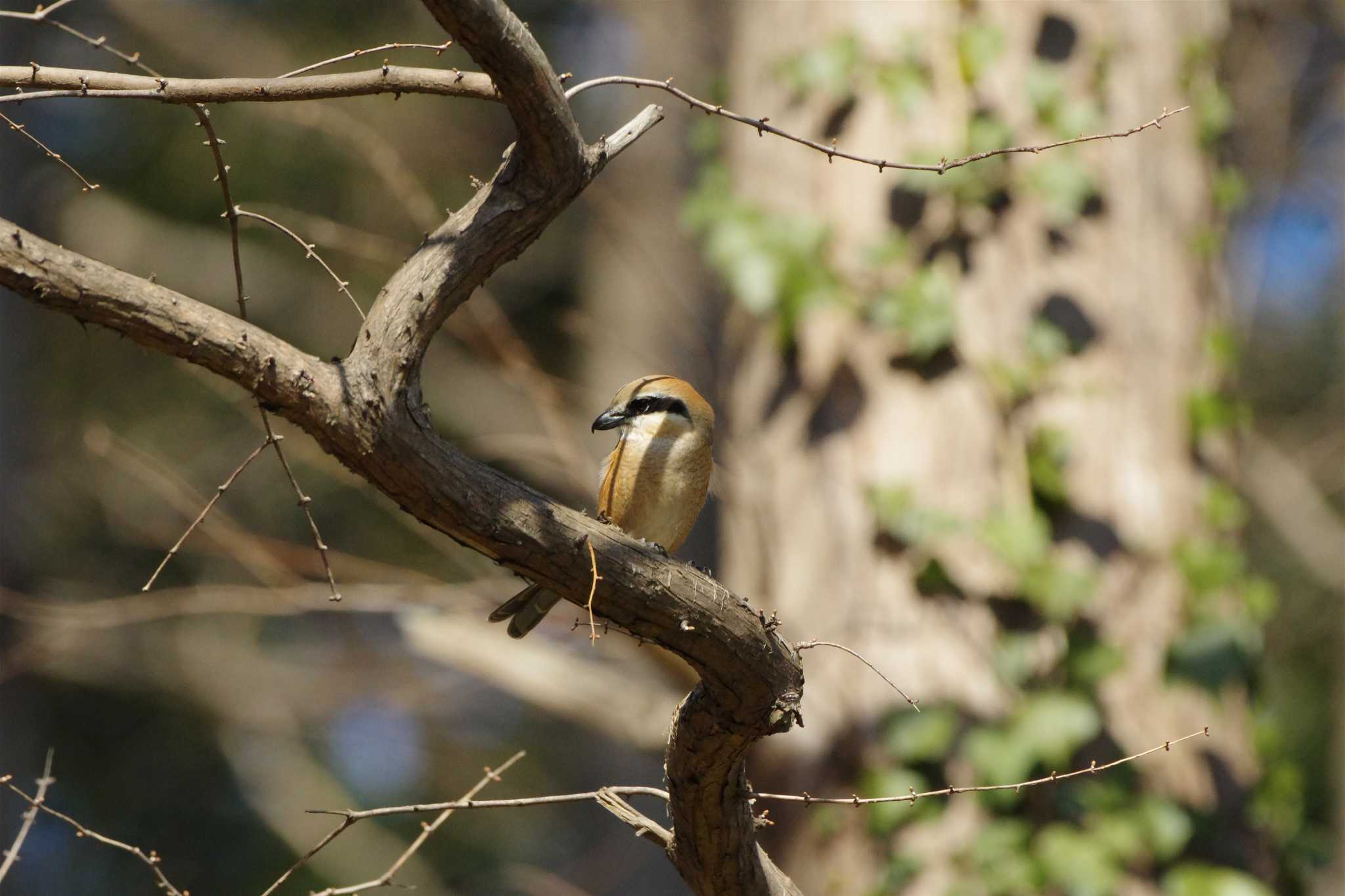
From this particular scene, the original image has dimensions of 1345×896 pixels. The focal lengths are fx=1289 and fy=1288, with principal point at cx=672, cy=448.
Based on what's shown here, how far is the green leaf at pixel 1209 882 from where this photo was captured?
445 centimetres

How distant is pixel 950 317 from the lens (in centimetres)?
499

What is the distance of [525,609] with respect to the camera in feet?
14.0

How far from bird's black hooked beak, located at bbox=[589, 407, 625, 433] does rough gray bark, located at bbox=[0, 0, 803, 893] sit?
169cm

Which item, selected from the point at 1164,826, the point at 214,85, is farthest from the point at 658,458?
the point at 214,85

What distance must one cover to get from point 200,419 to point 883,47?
8355 mm

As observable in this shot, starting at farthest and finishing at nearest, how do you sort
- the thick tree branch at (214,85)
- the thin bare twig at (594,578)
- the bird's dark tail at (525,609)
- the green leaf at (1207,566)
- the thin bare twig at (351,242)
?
the thin bare twig at (351,242) → the green leaf at (1207,566) → the bird's dark tail at (525,609) → the thin bare twig at (594,578) → the thick tree branch at (214,85)

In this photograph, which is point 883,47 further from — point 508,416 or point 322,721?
point 322,721

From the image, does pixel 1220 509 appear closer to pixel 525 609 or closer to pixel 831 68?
pixel 831 68

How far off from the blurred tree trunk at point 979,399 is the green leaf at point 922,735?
81 mm

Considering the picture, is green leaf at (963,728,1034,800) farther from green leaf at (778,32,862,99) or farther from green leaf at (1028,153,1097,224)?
green leaf at (778,32,862,99)

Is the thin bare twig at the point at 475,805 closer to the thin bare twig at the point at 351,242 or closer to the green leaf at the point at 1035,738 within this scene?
the green leaf at the point at 1035,738

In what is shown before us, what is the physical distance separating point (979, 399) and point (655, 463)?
1493 mm

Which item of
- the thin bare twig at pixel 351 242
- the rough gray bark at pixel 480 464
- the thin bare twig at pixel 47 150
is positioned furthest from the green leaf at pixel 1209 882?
the thin bare twig at pixel 47 150

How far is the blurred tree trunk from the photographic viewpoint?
4.79m
